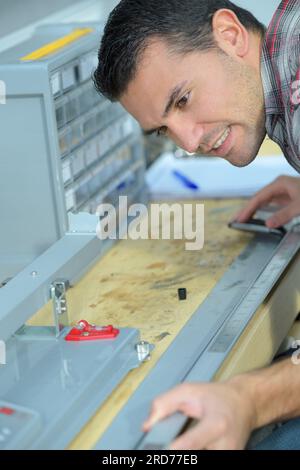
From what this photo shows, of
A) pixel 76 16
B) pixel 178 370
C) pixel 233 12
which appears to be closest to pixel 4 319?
pixel 178 370

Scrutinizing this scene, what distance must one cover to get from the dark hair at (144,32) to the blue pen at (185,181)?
57 centimetres

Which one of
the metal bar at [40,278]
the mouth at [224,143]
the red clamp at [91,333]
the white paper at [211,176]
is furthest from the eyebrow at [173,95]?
A: the white paper at [211,176]

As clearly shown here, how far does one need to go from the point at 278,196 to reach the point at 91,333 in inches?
24.0

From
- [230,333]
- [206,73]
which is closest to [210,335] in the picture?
[230,333]

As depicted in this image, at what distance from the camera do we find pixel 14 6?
172 centimetres

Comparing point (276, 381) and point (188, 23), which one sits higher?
point (188, 23)

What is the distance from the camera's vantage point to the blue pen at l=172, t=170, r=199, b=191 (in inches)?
70.6

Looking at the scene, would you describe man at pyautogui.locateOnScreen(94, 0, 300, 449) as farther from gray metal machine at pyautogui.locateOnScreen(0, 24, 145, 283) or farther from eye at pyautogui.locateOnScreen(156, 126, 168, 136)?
gray metal machine at pyautogui.locateOnScreen(0, 24, 145, 283)

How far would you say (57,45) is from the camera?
1449 mm

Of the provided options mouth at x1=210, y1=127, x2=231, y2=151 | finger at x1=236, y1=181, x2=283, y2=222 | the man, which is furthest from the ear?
finger at x1=236, y1=181, x2=283, y2=222

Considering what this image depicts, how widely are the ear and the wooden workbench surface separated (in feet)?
1.21
